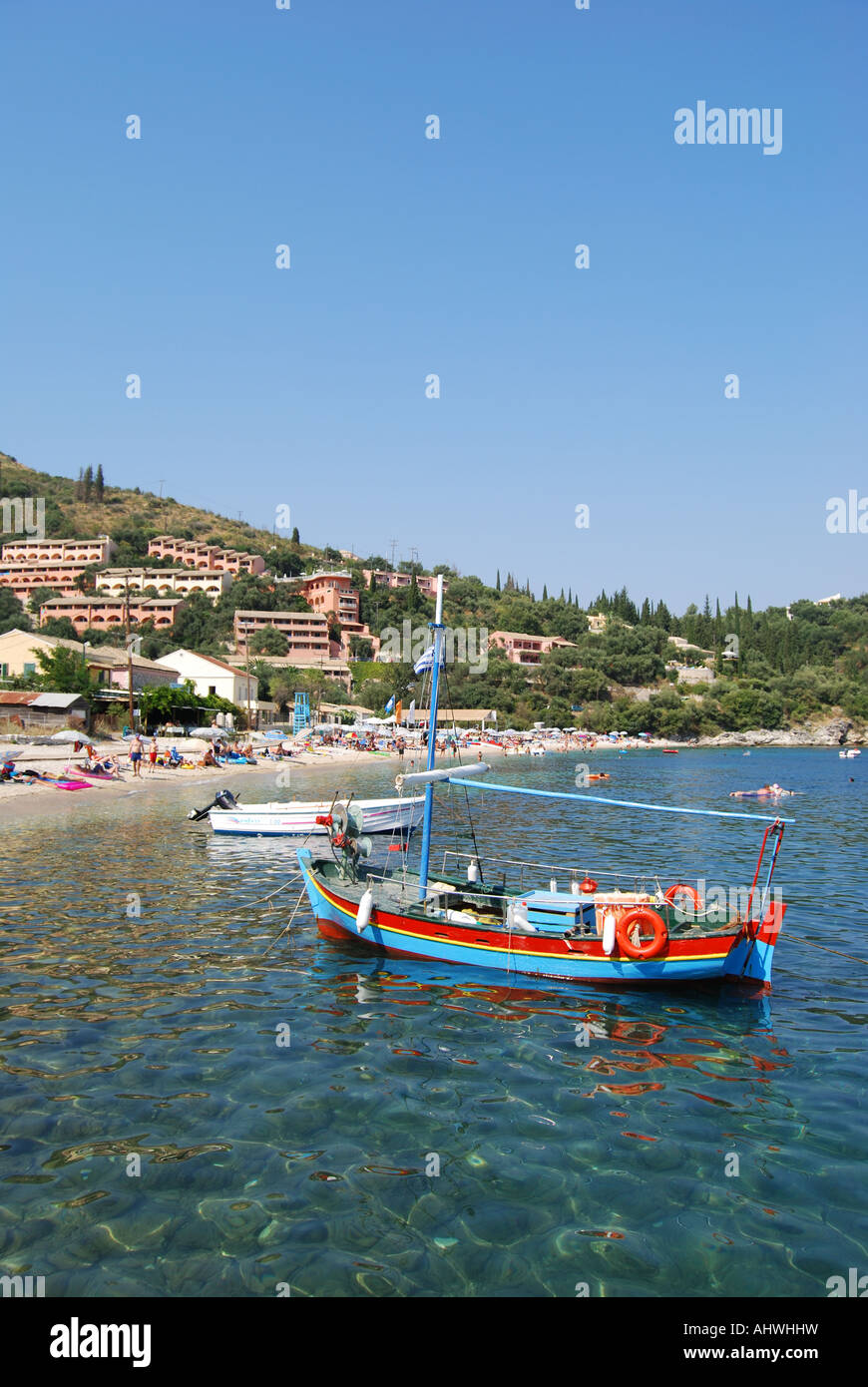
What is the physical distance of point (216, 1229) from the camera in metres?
8.88

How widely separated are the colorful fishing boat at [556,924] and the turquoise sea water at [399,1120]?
513 mm

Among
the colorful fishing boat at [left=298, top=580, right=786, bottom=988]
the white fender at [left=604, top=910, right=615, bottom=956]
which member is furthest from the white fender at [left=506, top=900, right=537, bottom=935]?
the white fender at [left=604, top=910, right=615, bottom=956]

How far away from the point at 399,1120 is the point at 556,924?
7289 mm

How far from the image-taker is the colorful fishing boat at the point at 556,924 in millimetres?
16578

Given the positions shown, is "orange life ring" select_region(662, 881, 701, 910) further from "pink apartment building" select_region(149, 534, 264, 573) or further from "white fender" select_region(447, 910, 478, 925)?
"pink apartment building" select_region(149, 534, 264, 573)

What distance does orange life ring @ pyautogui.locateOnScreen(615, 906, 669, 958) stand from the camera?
1638 centimetres

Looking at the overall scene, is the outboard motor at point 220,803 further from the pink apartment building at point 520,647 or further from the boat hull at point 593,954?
the pink apartment building at point 520,647

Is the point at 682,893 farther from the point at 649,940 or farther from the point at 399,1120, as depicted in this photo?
the point at 399,1120

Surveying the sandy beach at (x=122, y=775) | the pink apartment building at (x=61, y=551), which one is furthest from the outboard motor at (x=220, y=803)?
the pink apartment building at (x=61, y=551)

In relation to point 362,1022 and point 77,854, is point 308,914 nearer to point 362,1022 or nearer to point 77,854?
point 362,1022

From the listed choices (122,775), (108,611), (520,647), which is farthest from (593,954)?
(520,647)

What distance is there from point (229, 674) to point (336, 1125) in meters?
88.2

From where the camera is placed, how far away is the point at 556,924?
59.1 ft
